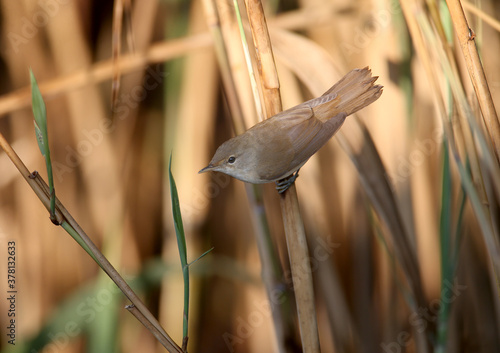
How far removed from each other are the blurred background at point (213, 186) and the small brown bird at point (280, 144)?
294mm

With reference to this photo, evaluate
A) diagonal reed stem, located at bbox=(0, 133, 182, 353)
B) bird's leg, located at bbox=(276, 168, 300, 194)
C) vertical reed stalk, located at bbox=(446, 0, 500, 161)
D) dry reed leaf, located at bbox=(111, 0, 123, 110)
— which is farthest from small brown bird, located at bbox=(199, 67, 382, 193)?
dry reed leaf, located at bbox=(111, 0, 123, 110)

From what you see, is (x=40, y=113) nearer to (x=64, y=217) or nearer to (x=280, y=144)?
(x=64, y=217)

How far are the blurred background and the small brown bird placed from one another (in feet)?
0.96

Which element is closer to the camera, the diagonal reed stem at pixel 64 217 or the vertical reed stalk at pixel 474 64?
the diagonal reed stem at pixel 64 217

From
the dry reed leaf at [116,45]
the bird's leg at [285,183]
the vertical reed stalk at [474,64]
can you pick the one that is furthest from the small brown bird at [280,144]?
the dry reed leaf at [116,45]

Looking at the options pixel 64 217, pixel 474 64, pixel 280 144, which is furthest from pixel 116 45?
pixel 474 64

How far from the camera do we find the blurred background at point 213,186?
4.42 ft

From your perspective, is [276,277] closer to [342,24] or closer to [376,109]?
[376,109]

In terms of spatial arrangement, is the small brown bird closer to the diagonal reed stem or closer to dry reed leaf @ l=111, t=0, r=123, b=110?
the diagonal reed stem

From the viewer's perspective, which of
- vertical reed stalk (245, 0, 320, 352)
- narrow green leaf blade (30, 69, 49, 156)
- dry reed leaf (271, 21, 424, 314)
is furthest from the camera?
dry reed leaf (271, 21, 424, 314)

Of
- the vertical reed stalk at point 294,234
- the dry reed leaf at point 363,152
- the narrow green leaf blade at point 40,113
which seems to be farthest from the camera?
the dry reed leaf at point 363,152

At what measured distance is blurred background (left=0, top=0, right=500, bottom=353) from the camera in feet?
4.42

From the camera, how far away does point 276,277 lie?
129 cm

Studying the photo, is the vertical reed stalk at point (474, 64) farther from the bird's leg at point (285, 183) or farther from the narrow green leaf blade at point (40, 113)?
the narrow green leaf blade at point (40, 113)
